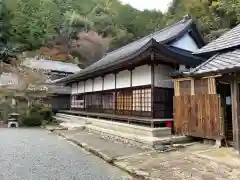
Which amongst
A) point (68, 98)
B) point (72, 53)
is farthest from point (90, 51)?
point (68, 98)

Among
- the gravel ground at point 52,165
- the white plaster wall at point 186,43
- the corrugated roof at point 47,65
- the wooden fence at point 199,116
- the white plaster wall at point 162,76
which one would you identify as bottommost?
the gravel ground at point 52,165

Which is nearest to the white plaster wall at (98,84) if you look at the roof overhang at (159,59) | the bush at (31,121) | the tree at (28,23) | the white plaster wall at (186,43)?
the roof overhang at (159,59)

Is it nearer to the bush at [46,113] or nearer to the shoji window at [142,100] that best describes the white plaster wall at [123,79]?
the shoji window at [142,100]

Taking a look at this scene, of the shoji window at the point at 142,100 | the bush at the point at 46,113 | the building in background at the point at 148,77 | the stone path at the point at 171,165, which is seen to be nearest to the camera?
the stone path at the point at 171,165

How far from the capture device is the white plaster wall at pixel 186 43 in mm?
11924

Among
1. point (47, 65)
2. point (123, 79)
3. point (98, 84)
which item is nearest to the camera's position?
point (123, 79)

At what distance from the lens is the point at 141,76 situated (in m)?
Result: 10.4

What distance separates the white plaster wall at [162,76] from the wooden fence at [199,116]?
1185 millimetres

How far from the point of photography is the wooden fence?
7156 millimetres

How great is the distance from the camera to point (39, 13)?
29.5 m

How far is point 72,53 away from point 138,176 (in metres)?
37.8

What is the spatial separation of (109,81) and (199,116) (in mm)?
6647

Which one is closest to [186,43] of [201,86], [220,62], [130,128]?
[220,62]

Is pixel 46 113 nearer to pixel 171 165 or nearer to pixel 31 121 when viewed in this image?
pixel 31 121
